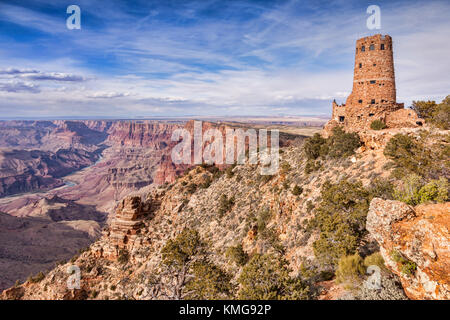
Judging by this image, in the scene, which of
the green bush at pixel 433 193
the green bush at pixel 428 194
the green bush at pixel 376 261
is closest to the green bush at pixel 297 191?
the green bush at pixel 428 194

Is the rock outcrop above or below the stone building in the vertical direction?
below

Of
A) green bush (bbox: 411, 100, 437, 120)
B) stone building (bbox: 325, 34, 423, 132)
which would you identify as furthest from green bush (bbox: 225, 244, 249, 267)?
green bush (bbox: 411, 100, 437, 120)

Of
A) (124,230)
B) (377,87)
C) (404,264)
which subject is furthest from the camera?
(124,230)

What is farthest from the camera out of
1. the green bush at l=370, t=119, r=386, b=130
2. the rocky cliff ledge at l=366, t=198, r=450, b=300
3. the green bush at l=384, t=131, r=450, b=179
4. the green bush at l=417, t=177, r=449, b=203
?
the green bush at l=370, t=119, r=386, b=130

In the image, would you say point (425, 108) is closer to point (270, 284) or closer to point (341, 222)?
point (341, 222)

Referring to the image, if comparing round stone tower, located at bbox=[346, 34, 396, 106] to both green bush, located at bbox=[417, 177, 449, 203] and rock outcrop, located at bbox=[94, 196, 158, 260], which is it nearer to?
green bush, located at bbox=[417, 177, 449, 203]

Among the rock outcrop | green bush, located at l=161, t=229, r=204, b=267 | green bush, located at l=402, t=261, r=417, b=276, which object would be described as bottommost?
the rock outcrop

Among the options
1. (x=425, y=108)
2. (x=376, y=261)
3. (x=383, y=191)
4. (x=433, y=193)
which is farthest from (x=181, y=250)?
(x=425, y=108)

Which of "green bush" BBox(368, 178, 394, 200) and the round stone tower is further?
the round stone tower
